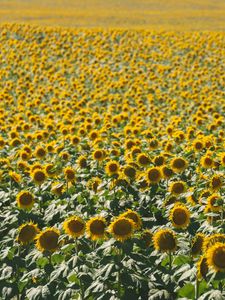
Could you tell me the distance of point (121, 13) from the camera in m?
46.6

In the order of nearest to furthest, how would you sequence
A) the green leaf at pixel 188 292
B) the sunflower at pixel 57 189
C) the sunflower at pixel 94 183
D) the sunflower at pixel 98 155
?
the green leaf at pixel 188 292 → the sunflower at pixel 57 189 → the sunflower at pixel 94 183 → the sunflower at pixel 98 155

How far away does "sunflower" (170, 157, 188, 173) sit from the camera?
285 inches

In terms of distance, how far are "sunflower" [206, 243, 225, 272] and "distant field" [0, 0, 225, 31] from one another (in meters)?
34.5

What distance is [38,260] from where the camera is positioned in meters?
Result: 4.95

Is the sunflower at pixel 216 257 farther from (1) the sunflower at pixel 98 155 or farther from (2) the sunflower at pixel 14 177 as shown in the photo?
(1) the sunflower at pixel 98 155

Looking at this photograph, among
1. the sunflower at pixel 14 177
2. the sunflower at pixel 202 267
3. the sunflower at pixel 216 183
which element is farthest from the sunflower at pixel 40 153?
the sunflower at pixel 202 267

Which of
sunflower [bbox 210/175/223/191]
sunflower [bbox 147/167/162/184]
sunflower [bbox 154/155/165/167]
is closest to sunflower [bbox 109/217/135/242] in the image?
sunflower [bbox 210/175/223/191]

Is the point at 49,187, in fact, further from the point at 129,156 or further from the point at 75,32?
the point at 75,32

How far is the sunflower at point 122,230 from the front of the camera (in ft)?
15.2

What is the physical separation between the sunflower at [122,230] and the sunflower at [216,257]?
892 mm

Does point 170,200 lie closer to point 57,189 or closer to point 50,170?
point 57,189

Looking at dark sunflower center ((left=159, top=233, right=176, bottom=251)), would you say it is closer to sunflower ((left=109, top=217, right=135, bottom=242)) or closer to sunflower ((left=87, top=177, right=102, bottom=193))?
sunflower ((left=109, top=217, right=135, bottom=242))

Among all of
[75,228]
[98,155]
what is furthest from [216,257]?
[98,155]

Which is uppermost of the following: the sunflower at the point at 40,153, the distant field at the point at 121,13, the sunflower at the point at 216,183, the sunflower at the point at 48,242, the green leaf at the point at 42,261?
the distant field at the point at 121,13
